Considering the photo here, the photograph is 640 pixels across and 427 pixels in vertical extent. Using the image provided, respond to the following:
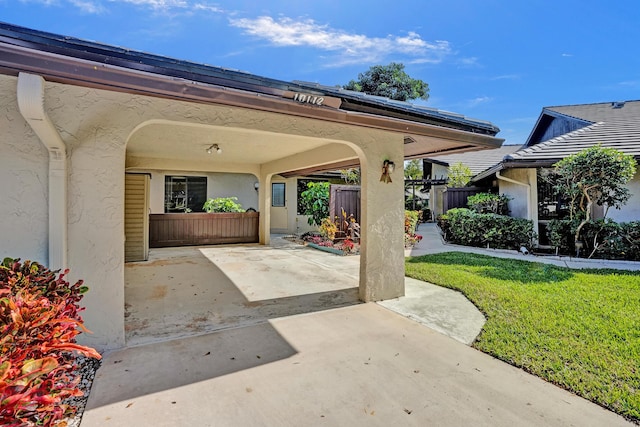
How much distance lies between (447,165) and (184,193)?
16353 millimetres

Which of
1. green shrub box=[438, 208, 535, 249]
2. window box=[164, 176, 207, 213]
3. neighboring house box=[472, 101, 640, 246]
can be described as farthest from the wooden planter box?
neighboring house box=[472, 101, 640, 246]

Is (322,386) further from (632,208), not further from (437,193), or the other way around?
(437,193)

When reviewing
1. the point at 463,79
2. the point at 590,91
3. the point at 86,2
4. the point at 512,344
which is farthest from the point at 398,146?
the point at 590,91

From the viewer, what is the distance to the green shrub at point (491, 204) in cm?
1195

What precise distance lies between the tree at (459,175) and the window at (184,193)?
13847 mm

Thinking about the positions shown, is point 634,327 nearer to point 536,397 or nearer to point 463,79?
point 536,397

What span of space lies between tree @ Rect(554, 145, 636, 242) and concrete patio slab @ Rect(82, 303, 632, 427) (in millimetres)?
7145

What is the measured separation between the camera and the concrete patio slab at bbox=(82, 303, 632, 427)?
238cm

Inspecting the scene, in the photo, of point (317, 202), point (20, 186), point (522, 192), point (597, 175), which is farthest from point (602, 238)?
point (20, 186)

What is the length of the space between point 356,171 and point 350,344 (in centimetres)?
1280

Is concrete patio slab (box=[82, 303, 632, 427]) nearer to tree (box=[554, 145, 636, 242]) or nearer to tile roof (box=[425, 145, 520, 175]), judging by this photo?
tree (box=[554, 145, 636, 242])

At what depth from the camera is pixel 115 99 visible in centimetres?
335

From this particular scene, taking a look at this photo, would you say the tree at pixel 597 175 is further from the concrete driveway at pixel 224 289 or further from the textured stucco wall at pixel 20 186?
the textured stucco wall at pixel 20 186

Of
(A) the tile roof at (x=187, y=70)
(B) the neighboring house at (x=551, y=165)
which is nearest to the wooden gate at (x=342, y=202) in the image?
(B) the neighboring house at (x=551, y=165)
